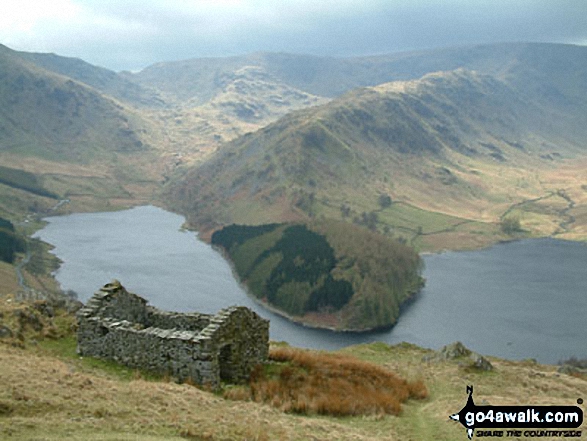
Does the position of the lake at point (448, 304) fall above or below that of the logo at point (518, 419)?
below

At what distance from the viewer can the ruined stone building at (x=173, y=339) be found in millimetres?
23656

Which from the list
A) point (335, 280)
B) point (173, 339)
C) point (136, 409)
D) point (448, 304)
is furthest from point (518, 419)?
point (335, 280)

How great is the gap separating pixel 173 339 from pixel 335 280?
14849 centimetres

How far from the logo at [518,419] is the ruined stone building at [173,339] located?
10672 mm

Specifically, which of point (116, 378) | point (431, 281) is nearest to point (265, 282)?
point (431, 281)

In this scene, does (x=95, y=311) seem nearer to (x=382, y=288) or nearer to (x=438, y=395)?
(x=438, y=395)

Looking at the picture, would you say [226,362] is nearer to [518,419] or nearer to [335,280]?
[518,419]

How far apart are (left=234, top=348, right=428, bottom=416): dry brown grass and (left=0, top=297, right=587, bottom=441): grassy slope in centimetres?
66

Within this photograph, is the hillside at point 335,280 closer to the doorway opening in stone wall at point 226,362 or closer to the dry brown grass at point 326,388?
the dry brown grass at point 326,388

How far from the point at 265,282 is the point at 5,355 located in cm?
15350

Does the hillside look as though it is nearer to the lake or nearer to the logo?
the lake

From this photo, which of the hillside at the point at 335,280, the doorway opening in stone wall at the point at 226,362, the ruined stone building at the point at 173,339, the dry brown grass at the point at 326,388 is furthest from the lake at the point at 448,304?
the doorway opening in stone wall at the point at 226,362

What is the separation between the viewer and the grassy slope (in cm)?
1634

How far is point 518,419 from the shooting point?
21906 millimetres
